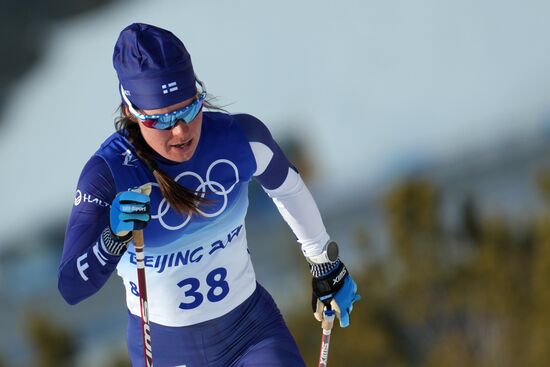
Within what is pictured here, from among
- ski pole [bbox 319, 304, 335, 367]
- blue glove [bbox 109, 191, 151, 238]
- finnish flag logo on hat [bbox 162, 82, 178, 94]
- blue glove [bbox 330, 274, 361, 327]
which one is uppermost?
finnish flag logo on hat [bbox 162, 82, 178, 94]

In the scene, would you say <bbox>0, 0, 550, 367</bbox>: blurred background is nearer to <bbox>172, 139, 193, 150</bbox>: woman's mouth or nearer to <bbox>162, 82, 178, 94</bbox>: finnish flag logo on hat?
<bbox>172, 139, 193, 150</bbox>: woman's mouth

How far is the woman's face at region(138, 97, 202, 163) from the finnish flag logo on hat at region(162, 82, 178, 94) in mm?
52

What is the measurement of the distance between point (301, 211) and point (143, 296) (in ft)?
2.71

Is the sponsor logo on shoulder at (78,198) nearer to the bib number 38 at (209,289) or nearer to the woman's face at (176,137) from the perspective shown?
the woman's face at (176,137)

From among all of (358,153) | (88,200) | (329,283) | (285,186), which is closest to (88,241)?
(88,200)

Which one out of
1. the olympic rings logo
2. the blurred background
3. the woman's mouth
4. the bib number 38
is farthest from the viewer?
the blurred background

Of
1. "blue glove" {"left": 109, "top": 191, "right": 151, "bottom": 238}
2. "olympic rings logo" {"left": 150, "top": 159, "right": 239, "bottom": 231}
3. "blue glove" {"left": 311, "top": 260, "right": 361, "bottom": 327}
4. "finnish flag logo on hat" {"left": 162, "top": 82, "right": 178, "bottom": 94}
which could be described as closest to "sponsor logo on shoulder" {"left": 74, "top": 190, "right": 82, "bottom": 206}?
"blue glove" {"left": 109, "top": 191, "right": 151, "bottom": 238}

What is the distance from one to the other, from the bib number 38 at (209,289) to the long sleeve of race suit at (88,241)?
0.42m

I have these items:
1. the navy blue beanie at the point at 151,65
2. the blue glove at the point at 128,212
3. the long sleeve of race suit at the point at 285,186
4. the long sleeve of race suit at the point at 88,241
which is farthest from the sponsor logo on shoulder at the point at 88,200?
the long sleeve of race suit at the point at 285,186

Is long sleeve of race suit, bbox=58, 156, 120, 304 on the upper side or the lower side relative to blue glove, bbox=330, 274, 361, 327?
upper

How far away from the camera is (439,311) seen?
28.3 meters

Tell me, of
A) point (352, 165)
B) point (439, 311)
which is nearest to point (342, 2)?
point (352, 165)

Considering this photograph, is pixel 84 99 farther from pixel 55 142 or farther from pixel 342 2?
pixel 342 2

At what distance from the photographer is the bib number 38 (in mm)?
4484
